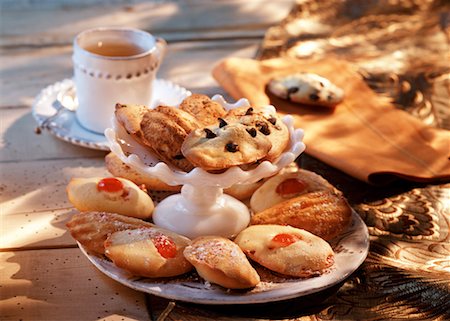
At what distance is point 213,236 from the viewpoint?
87 cm

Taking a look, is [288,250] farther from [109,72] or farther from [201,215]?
[109,72]

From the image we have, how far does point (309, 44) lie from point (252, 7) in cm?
27

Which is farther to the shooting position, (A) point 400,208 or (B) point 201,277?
(A) point 400,208

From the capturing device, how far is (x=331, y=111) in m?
1.32

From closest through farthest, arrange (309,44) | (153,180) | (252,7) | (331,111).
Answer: (153,180)
(331,111)
(309,44)
(252,7)

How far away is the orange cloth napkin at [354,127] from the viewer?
114 centimetres

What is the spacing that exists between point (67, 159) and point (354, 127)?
18.4 inches

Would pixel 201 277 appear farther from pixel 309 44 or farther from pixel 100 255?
pixel 309 44

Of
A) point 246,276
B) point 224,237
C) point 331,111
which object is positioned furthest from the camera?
point 331,111

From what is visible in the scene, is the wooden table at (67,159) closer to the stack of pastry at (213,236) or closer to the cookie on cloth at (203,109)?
the stack of pastry at (213,236)

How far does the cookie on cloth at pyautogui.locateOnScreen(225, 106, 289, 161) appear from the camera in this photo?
0.91m

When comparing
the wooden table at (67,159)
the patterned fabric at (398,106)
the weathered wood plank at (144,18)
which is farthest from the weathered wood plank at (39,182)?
the weathered wood plank at (144,18)

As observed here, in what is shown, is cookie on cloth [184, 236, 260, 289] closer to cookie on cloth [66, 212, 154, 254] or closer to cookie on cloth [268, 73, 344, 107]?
cookie on cloth [66, 212, 154, 254]

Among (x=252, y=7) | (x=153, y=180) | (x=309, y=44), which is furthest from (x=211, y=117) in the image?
(x=252, y=7)
